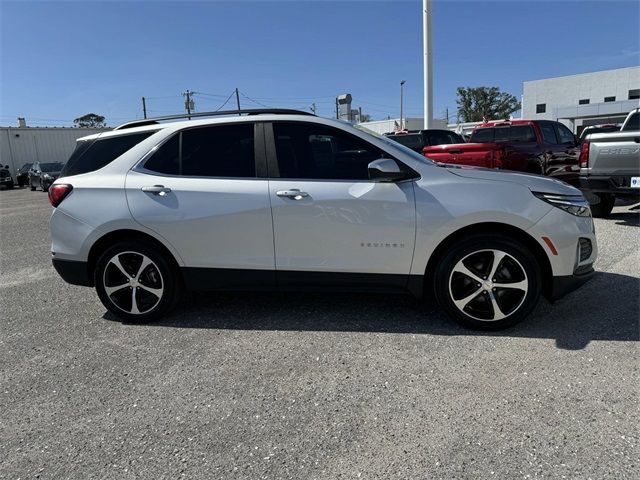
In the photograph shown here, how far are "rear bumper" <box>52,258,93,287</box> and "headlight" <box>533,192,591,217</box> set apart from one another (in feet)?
12.6

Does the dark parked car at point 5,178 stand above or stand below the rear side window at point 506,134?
below

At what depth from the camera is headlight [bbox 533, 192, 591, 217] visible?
3754 millimetres

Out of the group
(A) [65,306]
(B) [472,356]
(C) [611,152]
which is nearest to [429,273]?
(B) [472,356]

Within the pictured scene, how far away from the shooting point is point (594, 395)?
2926 mm

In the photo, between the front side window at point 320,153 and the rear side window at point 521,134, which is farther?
the rear side window at point 521,134

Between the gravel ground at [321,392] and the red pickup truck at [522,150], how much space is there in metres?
4.78

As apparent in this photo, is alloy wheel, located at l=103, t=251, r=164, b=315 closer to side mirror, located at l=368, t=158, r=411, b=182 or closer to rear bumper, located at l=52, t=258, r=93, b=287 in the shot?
rear bumper, located at l=52, t=258, r=93, b=287

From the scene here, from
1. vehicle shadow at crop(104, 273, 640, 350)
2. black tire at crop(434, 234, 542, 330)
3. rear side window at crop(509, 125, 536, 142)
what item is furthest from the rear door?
rear side window at crop(509, 125, 536, 142)

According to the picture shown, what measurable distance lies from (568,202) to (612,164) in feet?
15.6

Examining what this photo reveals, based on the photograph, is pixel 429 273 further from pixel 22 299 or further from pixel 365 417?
pixel 22 299

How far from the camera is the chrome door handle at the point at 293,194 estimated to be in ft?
12.7

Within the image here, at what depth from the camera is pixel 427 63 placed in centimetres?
1706

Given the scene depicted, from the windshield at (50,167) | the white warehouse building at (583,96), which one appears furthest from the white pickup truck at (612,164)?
the white warehouse building at (583,96)

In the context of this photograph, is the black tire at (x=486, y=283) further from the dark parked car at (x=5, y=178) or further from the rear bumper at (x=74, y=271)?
the dark parked car at (x=5, y=178)
